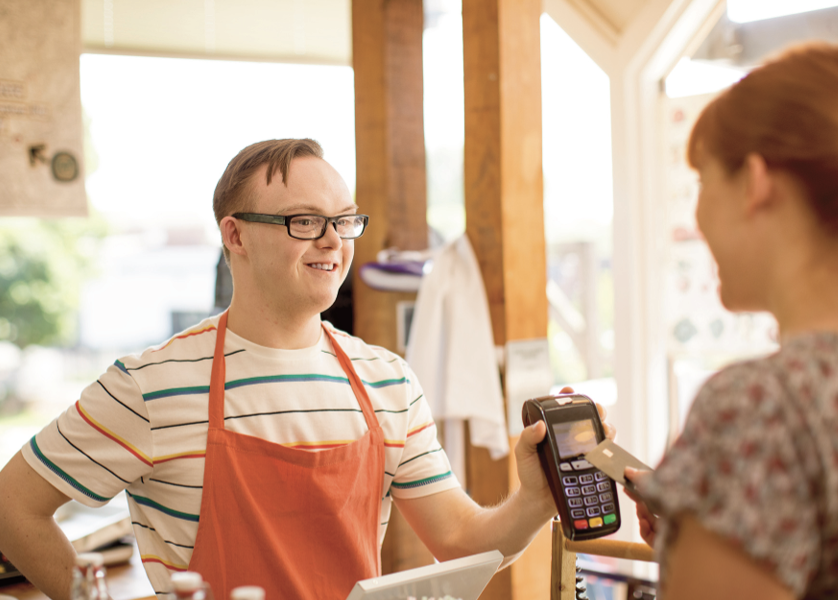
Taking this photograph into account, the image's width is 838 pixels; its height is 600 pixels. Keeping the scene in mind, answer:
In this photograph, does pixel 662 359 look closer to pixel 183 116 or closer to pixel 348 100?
pixel 348 100

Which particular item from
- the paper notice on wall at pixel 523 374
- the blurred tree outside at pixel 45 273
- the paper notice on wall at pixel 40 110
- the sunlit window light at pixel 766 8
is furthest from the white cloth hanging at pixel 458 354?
the blurred tree outside at pixel 45 273

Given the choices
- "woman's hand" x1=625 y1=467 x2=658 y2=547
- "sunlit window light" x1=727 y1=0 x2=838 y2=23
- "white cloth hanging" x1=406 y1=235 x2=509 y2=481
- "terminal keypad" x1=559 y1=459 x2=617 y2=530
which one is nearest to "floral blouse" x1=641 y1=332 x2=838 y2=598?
"woman's hand" x1=625 y1=467 x2=658 y2=547

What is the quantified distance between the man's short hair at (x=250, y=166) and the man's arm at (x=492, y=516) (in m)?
0.68

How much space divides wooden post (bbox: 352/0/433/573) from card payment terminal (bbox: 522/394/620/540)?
1.33 metres

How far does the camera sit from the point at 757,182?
67 cm

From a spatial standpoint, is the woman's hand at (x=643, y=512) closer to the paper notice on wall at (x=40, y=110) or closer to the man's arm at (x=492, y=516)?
the man's arm at (x=492, y=516)

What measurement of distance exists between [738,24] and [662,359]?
133 cm

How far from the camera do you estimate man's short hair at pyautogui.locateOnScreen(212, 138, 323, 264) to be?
4.71 ft

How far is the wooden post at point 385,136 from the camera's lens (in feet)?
8.14

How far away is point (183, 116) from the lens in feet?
10.5

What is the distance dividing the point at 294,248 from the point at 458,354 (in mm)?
825

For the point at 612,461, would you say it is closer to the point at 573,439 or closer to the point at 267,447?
the point at 573,439

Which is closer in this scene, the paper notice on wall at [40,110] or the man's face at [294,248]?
the man's face at [294,248]

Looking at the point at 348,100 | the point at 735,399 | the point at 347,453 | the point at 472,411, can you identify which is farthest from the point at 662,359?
the point at 735,399
